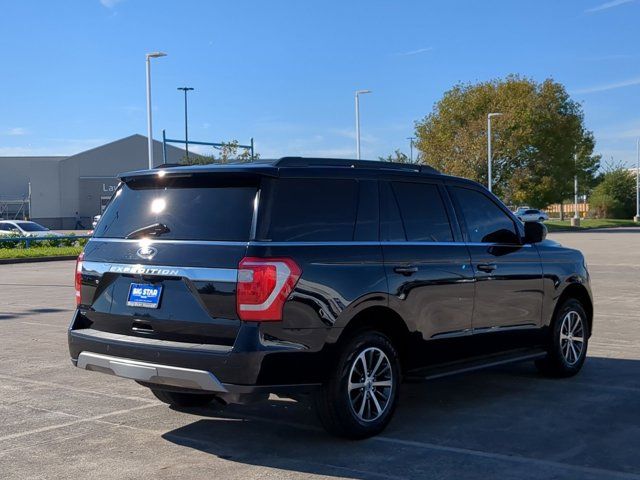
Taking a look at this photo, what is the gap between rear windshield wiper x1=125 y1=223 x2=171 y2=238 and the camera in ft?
18.8

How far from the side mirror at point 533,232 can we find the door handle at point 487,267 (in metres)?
0.69

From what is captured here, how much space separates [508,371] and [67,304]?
353 inches

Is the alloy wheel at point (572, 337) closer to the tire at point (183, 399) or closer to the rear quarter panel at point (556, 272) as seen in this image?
the rear quarter panel at point (556, 272)

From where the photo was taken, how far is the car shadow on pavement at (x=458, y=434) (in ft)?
17.3

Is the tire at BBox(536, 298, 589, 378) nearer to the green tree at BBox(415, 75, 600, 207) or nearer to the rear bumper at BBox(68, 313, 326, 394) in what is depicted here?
Result: the rear bumper at BBox(68, 313, 326, 394)

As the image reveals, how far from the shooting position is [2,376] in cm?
824

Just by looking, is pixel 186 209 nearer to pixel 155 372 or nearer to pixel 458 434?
pixel 155 372

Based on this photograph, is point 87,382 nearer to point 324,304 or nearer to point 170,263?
point 170,263

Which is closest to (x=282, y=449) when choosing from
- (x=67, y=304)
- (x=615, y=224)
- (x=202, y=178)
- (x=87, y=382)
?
(x=202, y=178)

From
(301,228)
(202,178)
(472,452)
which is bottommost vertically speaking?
(472,452)

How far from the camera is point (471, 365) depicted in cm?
667

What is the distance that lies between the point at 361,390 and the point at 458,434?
822 mm

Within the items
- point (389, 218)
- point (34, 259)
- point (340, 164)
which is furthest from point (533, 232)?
point (34, 259)

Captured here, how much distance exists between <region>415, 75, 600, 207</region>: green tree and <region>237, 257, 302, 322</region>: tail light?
174 feet
